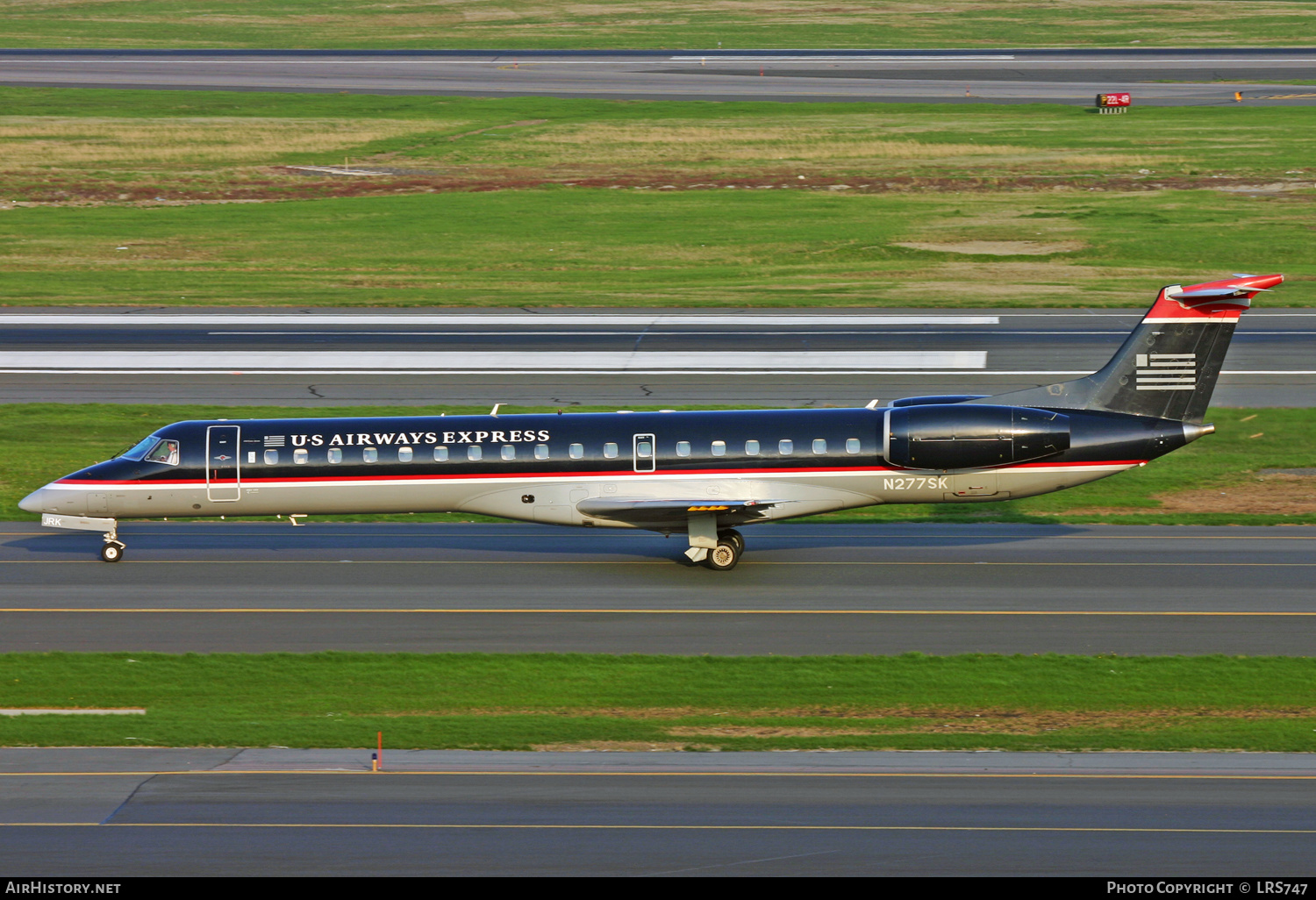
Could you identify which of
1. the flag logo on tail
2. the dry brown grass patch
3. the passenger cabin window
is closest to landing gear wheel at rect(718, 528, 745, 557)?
the flag logo on tail

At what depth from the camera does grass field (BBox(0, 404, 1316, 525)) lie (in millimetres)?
37688

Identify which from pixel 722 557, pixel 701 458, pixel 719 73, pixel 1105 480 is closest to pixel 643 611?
pixel 722 557

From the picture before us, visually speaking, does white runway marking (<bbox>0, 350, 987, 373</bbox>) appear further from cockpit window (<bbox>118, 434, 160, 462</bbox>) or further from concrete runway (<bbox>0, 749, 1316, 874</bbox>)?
concrete runway (<bbox>0, 749, 1316, 874</bbox>)

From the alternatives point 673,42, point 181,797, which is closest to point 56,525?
point 181,797

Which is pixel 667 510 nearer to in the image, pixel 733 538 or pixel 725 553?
pixel 725 553

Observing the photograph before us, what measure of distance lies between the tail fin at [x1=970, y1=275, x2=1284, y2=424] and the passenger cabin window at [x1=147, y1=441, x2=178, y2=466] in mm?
18665

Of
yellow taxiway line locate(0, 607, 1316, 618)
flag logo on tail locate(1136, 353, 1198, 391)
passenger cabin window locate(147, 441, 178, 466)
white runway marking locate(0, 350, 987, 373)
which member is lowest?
yellow taxiway line locate(0, 607, 1316, 618)

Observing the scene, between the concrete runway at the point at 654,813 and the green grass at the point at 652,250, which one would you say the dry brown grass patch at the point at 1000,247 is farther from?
the concrete runway at the point at 654,813

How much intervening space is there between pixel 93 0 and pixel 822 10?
3321 inches

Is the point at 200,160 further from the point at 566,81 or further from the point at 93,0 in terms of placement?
the point at 93,0

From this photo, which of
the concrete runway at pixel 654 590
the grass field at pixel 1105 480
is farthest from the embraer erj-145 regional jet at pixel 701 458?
the grass field at pixel 1105 480

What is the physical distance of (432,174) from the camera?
296 ft

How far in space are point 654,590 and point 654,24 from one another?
130115 millimetres

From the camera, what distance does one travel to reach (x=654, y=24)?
6019 inches
